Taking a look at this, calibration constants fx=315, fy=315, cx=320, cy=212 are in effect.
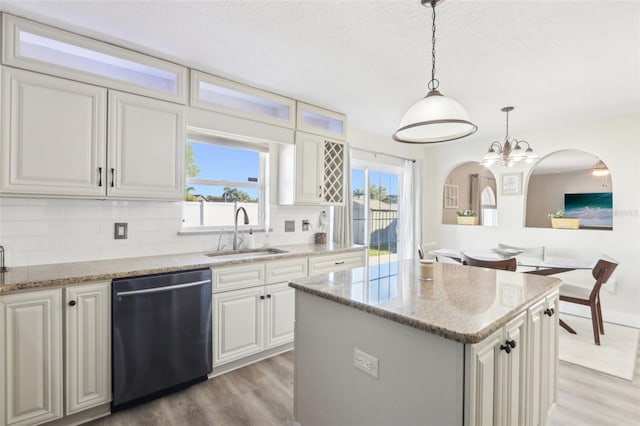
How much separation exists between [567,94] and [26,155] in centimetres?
445

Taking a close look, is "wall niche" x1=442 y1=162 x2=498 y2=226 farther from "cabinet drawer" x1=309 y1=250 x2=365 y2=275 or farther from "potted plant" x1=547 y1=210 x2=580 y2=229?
"cabinet drawer" x1=309 y1=250 x2=365 y2=275

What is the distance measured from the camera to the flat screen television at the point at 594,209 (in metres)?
4.62

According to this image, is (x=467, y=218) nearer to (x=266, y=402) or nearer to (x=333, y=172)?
(x=333, y=172)

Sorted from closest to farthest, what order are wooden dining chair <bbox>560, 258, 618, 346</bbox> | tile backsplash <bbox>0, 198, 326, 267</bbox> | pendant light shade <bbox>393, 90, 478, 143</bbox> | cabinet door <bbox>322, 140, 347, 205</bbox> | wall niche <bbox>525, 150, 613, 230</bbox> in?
pendant light shade <bbox>393, 90, 478, 143</bbox>
tile backsplash <bbox>0, 198, 326, 267</bbox>
wooden dining chair <bbox>560, 258, 618, 346</bbox>
cabinet door <bbox>322, 140, 347, 205</bbox>
wall niche <bbox>525, 150, 613, 230</bbox>

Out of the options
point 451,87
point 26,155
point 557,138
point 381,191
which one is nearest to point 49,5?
point 26,155

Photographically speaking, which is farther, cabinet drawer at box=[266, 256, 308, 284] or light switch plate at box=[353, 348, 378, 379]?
cabinet drawer at box=[266, 256, 308, 284]

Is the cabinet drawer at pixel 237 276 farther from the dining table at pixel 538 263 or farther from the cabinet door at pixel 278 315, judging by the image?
the dining table at pixel 538 263

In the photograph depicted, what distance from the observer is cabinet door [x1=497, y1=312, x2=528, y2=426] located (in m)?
1.33

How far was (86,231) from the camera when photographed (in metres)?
2.37

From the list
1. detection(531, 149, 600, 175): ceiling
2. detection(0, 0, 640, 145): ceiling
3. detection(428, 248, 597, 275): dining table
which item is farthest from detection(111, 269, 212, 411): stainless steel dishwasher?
detection(531, 149, 600, 175): ceiling

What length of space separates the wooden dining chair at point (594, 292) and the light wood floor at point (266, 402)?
63 centimetres

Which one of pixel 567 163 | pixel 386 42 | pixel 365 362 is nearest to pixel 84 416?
pixel 365 362

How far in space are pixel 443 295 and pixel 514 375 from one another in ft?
1.45

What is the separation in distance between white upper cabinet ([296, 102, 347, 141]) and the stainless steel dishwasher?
73.2 inches
